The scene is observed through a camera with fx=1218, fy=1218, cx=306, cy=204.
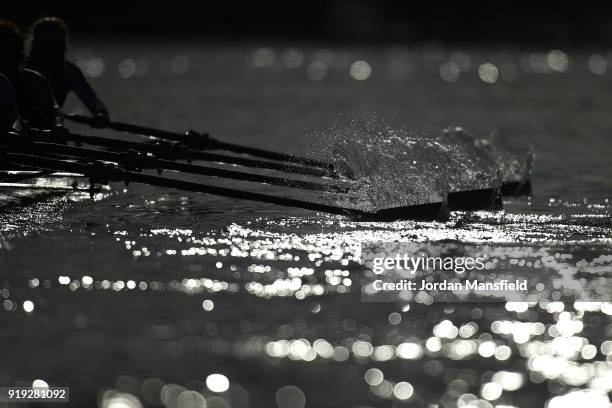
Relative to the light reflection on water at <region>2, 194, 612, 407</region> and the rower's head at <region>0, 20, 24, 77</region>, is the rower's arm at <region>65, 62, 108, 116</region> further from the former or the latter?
the light reflection on water at <region>2, 194, 612, 407</region>

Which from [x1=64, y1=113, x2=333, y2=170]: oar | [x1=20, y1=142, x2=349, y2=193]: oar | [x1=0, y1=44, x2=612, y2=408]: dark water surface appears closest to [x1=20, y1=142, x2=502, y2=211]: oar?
[x1=20, y1=142, x2=349, y2=193]: oar

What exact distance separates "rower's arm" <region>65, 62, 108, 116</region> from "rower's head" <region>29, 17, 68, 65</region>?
1.43 feet

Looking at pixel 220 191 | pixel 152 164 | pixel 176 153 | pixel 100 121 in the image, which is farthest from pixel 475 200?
pixel 100 121

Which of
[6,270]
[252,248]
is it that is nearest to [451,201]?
[252,248]

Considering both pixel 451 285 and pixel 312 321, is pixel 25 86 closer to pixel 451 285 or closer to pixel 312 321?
pixel 451 285

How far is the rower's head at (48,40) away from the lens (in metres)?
13.8

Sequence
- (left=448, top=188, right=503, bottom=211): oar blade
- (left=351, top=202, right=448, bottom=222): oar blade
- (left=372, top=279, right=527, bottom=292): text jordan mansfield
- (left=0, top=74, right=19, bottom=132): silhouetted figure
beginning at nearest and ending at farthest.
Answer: (left=372, top=279, right=527, bottom=292): text jordan mansfield
(left=351, top=202, right=448, bottom=222): oar blade
(left=0, top=74, right=19, bottom=132): silhouetted figure
(left=448, top=188, right=503, bottom=211): oar blade

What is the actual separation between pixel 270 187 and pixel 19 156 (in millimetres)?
4032

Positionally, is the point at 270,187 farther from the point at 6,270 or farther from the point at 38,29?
the point at 6,270

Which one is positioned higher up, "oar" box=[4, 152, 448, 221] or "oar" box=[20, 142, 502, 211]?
"oar" box=[20, 142, 502, 211]

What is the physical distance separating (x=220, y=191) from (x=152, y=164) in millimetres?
934

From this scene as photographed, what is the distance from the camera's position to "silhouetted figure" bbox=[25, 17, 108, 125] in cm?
1385

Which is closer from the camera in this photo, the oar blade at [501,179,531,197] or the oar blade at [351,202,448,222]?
the oar blade at [351,202,448,222]

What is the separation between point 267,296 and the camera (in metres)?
8.92
